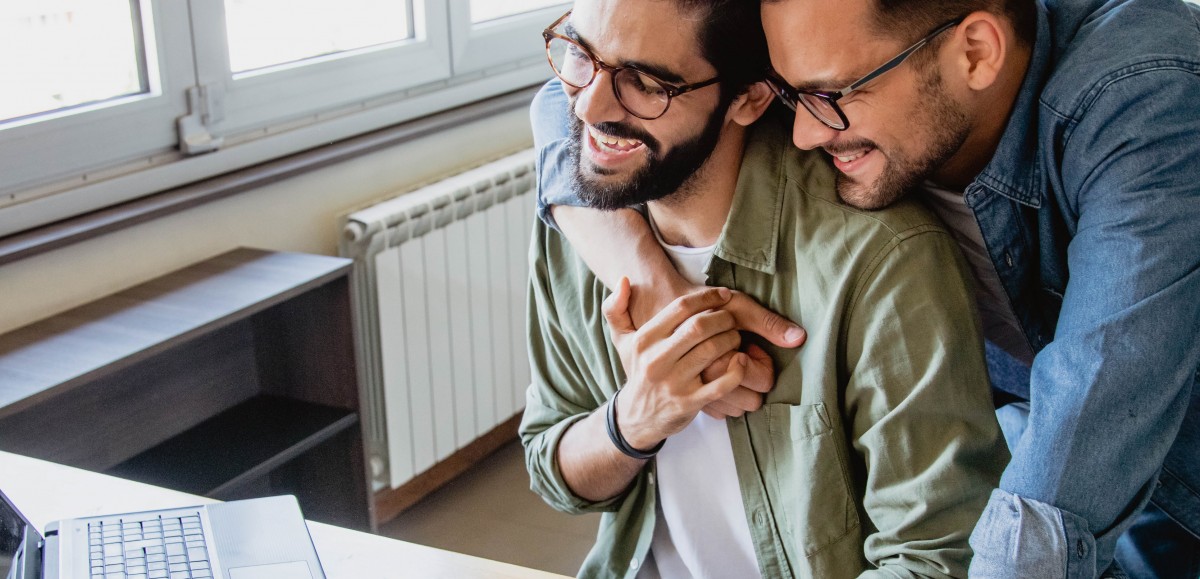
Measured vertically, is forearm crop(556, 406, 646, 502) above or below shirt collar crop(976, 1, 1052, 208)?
below

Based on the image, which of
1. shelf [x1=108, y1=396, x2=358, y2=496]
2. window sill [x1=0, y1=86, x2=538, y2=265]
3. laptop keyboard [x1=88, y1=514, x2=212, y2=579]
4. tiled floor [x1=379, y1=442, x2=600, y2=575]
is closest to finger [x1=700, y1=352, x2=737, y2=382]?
laptop keyboard [x1=88, y1=514, x2=212, y2=579]

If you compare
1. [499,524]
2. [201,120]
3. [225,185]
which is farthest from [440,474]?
[201,120]

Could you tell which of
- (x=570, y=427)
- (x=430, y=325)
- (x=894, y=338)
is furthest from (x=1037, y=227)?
(x=430, y=325)

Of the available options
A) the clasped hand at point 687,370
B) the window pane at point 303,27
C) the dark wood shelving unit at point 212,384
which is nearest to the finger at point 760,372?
the clasped hand at point 687,370

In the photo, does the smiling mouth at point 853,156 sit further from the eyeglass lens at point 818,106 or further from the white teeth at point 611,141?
the white teeth at point 611,141

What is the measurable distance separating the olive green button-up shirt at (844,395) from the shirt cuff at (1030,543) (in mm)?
94

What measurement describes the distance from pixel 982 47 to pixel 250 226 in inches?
66.0

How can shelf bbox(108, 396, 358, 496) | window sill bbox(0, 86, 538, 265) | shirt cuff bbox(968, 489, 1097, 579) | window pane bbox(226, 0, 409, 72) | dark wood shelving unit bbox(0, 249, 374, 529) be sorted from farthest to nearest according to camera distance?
window pane bbox(226, 0, 409, 72) < shelf bbox(108, 396, 358, 496) < window sill bbox(0, 86, 538, 265) < dark wood shelving unit bbox(0, 249, 374, 529) < shirt cuff bbox(968, 489, 1097, 579)

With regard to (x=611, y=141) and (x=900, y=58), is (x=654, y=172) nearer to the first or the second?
(x=611, y=141)

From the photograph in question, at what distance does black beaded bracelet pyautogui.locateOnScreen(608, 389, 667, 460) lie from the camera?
1.39m

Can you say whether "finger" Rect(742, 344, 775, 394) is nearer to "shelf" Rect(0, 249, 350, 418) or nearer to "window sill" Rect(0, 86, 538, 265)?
"shelf" Rect(0, 249, 350, 418)

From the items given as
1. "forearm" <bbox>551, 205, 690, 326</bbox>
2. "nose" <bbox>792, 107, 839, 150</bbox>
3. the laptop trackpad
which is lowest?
the laptop trackpad

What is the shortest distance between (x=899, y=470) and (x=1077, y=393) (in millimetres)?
203

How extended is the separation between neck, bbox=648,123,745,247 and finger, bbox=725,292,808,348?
108 millimetres
